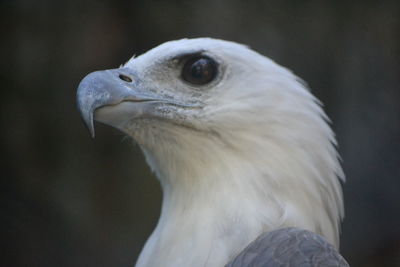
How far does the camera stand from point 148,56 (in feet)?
7.30

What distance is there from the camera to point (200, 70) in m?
2.15

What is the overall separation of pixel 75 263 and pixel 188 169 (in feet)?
9.24

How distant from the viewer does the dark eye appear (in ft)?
7.06

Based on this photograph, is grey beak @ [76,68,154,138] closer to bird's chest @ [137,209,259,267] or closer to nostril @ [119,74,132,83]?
nostril @ [119,74,132,83]

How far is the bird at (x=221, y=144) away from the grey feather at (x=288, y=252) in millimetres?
17

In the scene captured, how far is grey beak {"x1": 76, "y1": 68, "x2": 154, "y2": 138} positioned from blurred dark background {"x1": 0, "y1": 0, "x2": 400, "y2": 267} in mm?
2207

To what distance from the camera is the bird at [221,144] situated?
6.45 ft

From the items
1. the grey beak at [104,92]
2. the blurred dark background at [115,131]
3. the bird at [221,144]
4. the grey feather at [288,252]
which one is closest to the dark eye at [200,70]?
the bird at [221,144]

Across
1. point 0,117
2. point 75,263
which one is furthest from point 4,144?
point 75,263

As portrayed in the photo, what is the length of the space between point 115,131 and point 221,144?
2.36m

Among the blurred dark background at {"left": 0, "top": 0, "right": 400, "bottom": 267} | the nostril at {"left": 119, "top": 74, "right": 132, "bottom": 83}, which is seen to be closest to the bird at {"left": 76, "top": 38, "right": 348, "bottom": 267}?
the nostril at {"left": 119, "top": 74, "right": 132, "bottom": 83}

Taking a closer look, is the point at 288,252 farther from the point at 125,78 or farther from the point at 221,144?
the point at 125,78

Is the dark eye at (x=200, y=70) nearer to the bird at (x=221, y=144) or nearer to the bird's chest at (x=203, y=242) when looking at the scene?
the bird at (x=221, y=144)

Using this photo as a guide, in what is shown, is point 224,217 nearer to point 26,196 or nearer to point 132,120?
point 132,120
